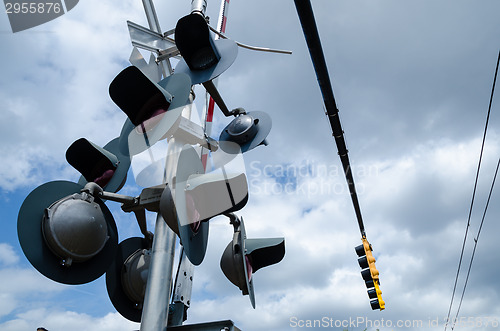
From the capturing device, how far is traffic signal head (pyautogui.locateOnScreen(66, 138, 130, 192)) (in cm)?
519

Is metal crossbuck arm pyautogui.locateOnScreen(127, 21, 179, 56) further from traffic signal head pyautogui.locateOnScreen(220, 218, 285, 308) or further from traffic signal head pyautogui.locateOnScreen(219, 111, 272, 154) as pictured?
traffic signal head pyautogui.locateOnScreen(220, 218, 285, 308)

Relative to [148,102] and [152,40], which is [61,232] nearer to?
[148,102]

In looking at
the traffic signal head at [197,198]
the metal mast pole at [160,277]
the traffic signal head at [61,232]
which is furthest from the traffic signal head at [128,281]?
the traffic signal head at [197,198]

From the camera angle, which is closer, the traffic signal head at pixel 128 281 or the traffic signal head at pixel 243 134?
the traffic signal head at pixel 128 281

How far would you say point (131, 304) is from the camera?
5.39 meters

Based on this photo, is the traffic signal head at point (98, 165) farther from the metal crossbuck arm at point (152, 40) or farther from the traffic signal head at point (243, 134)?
the metal crossbuck arm at point (152, 40)

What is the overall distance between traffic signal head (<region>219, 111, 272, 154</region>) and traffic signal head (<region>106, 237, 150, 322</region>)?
2.00 meters

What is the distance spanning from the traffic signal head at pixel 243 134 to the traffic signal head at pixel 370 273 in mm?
3778

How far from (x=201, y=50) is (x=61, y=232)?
2.64m

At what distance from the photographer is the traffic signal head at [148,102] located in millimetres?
4309

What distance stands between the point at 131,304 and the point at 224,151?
101 inches

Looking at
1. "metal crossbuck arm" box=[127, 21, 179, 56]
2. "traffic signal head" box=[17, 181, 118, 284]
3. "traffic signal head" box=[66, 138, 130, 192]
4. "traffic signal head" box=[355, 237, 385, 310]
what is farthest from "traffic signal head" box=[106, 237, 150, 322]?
"traffic signal head" box=[355, 237, 385, 310]

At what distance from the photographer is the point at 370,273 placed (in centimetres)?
815

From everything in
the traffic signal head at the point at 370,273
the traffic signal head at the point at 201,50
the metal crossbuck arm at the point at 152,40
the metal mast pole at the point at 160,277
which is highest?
the metal crossbuck arm at the point at 152,40
